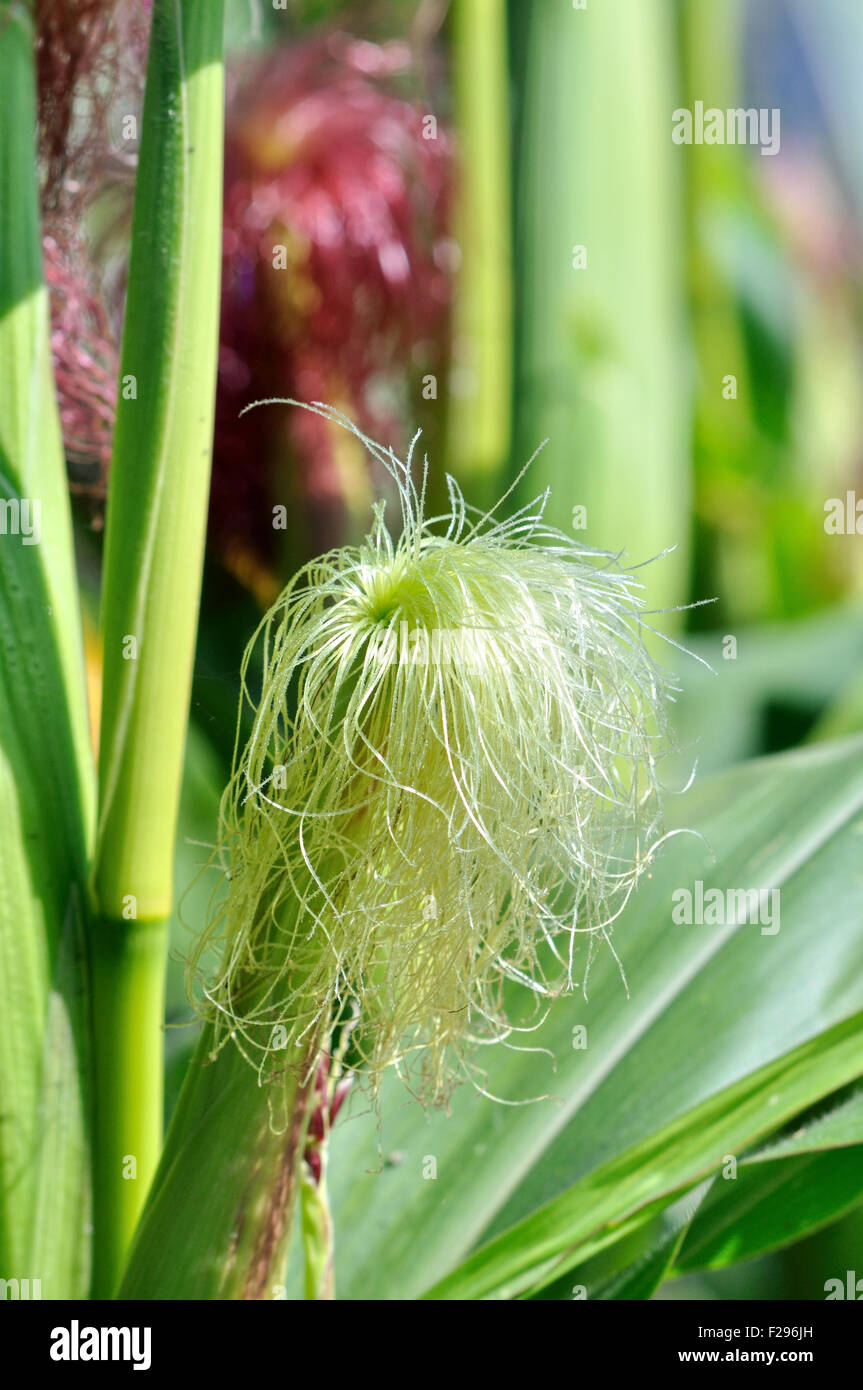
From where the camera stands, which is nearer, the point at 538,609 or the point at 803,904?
the point at 538,609

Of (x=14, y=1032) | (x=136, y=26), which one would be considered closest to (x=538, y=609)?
(x=14, y=1032)

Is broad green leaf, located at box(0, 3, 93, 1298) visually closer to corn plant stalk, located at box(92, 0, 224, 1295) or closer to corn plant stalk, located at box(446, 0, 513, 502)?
corn plant stalk, located at box(92, 0, 224, 1295)

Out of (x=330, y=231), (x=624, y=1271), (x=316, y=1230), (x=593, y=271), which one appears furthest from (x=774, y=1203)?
(x=330, y=231)

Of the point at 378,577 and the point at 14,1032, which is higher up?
the point at 378,577

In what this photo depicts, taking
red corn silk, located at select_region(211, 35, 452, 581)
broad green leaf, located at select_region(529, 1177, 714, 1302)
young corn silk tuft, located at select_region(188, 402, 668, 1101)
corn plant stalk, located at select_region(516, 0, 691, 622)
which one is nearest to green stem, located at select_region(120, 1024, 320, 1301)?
young corn silk tuft, located at select_region(188, 402, 668, 1101)

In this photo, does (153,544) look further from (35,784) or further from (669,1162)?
(669,1162)
